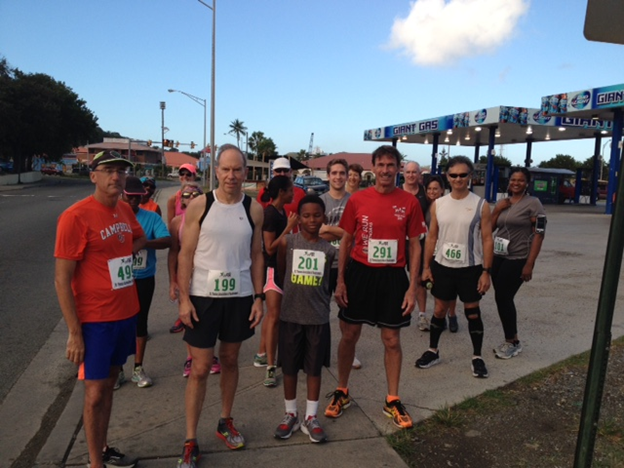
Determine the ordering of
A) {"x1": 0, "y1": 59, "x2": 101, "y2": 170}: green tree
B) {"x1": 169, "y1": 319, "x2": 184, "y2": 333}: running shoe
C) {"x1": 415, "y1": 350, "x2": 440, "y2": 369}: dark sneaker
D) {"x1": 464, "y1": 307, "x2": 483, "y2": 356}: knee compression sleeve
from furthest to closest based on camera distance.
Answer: {"x1": 0, "y1": 59, "x2": 101, "y2": 170}: green tree, {"x1": 169, "y1": 319, "x2": 184, "y2": 333}: running shoe, {"x1": 415, "y1": 350, "x2": 440, "y2": 369}: dark sneaker, {"x1": 464, "y1": 307, "x2": 483, "y2": 356}: knee compression sleeve

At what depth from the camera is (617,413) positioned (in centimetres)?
354

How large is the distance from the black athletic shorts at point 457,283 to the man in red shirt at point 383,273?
33.4 inches

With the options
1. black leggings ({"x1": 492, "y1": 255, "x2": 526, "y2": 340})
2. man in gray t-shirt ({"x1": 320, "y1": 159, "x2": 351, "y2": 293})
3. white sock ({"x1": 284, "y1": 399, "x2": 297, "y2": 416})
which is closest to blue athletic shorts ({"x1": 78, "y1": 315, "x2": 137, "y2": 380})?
white sock ({"x1": 284, "y1": 399, "x2": 297, "y2": 416})

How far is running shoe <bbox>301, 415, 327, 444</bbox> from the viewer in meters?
3.10

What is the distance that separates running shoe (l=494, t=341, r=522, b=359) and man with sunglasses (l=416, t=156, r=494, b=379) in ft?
1.61

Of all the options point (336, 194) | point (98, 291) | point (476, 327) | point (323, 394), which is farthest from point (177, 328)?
point (476, 327)

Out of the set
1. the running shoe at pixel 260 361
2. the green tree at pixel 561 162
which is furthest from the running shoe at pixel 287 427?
the green tree at pixel 561 162

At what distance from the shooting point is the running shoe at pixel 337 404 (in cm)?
346

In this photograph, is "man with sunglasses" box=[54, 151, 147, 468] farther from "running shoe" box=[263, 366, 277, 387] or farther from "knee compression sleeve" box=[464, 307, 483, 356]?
"knee compression sleeve" box=[464, 307, 483, 356]

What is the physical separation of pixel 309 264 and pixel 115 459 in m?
1.67

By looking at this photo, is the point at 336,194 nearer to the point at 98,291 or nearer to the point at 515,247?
the point at 515,247

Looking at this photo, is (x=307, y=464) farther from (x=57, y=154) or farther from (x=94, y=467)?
(x=57, y=154)

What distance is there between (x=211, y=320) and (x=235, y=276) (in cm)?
30

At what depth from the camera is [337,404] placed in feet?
11.5
